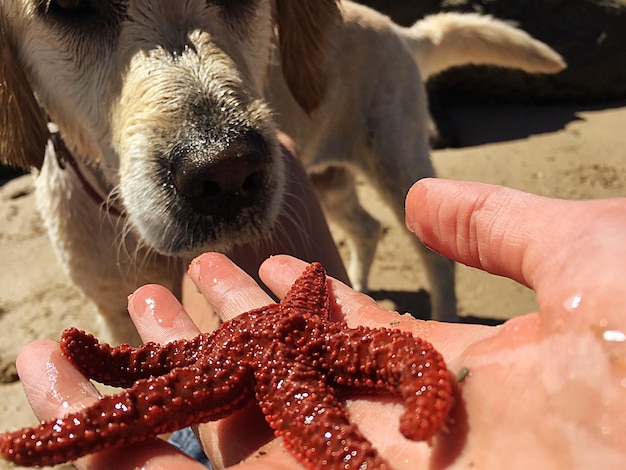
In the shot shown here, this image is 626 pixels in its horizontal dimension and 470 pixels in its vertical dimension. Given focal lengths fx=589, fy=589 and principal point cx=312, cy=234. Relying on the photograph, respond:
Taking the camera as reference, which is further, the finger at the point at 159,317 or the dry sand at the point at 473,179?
the dry sand at the point at 473,179

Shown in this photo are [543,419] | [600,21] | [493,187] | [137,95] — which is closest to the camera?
[543,419]

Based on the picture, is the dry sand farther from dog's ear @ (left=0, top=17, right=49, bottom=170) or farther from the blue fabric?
dog's ear @ (left=0, top=17, right=49, bottom=170)

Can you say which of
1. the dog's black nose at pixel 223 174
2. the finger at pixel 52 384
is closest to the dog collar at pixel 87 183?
the dog's black nose at pixel 223 174

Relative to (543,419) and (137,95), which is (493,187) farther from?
(137,95)

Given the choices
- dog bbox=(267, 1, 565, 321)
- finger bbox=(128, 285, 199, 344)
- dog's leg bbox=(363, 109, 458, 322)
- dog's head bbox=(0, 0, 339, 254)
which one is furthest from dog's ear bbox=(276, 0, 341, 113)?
finger bbox=(128, 285, 199, 344)

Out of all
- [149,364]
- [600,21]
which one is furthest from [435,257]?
[600,21]

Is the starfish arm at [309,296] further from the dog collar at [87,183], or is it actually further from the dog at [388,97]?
the dog at [388,97]
